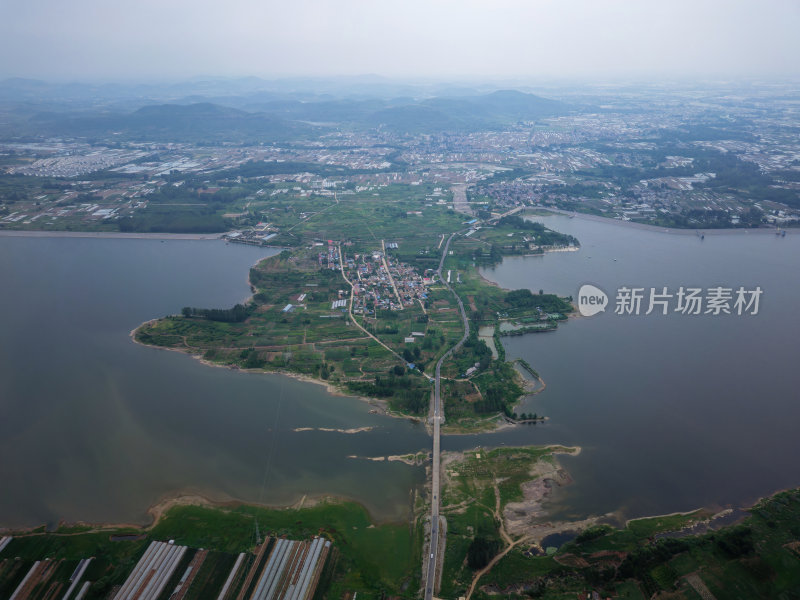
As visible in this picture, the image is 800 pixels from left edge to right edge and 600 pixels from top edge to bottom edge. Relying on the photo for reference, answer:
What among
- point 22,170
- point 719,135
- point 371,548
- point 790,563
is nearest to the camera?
point 790,563

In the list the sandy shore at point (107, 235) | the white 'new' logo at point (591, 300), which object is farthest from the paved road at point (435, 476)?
the sandy shore at point (107, 235)

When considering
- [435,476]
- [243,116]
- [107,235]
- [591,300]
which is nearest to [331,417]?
[435,476]

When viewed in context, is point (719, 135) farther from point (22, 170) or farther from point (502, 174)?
point (22, 170)

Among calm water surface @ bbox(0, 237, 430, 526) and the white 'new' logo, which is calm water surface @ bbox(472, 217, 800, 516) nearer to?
the white 'new' logo

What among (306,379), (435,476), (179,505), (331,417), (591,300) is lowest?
(179,505)

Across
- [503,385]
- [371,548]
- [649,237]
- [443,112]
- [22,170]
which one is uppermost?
[443,112]

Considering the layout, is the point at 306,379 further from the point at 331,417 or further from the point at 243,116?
the point at 243,116

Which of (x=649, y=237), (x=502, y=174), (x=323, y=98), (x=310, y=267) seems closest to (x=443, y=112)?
(x=502, y=174)
